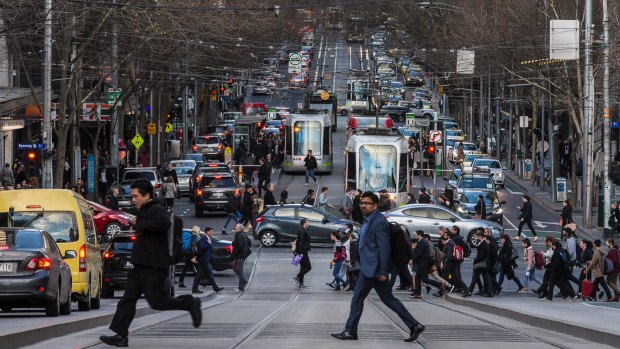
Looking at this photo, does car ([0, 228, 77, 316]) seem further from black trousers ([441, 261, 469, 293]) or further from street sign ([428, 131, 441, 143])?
street sign ([428, 131, 441, 143])

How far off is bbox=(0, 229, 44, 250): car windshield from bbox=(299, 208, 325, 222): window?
2388 cm

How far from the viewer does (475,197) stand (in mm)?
54000

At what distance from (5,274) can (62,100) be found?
27403 mm

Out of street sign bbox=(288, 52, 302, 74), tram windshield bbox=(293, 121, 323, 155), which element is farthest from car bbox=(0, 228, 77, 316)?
street sign bbox=(288, 52, 302, 74)

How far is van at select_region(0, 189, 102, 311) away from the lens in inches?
887

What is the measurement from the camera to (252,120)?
3425 inches

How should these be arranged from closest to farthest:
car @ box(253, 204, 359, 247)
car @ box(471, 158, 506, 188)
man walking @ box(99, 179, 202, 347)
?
man walking @ box(99, 179, 202, 347) → car @ box(253, 204, 359, 247) → car @ box(471, 158, 506, 188)

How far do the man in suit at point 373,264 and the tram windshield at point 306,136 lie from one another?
5427 centimetres

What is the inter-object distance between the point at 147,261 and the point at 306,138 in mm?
56813

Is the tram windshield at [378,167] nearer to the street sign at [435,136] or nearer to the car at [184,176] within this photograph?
the street sign at [435,136]

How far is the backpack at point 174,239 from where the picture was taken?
13.6 m

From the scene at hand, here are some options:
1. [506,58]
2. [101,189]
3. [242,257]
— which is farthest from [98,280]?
[506,58]

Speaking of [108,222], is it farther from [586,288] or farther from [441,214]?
[586,288]

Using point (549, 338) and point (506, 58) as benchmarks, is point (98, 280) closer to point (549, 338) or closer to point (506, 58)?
point (549, 338)
